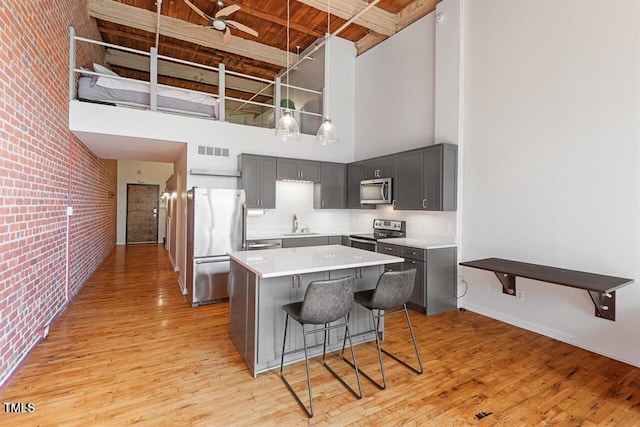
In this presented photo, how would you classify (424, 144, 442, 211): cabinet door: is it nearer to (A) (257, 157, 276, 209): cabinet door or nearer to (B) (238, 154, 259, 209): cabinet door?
(A) (257, 157, 276, 209): cabinet door

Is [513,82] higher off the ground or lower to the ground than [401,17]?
lower

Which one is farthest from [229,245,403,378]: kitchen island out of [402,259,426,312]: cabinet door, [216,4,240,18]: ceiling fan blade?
[216,4,240,18]: ceiling fan blade

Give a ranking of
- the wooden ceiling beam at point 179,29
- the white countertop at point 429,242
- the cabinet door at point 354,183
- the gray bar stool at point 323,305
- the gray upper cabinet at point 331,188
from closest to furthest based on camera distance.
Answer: the gray bar stool at point 323,305 → the white countertop at point 429,242 → the wooden ceiling beam at point 179,29 → the cabinet door at point 354,183 → the gray upper cabinet at point 331,188

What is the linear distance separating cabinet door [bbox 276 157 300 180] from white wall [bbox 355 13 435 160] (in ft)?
4.70

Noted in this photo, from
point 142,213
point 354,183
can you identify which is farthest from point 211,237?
point 142,213

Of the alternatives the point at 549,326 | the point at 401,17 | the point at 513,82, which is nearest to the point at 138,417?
the point at 549,326

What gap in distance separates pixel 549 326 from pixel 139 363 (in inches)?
161

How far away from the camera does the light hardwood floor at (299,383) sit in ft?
6.64

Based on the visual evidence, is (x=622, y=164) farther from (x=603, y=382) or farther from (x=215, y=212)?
(x=215, y=212)

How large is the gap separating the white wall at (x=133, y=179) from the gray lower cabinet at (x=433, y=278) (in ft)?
31.6

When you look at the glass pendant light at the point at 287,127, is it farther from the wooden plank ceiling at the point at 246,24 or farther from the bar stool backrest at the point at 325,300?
the wooden plank ceiling at the point at 246,24

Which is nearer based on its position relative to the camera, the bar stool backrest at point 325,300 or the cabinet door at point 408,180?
the bar stool backrest at point 325,300

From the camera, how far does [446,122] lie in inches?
167

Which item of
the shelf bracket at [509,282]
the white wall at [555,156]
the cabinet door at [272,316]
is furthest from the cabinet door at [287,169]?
the shelf bracket at [509,282]
